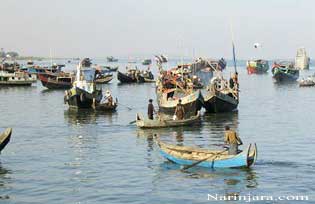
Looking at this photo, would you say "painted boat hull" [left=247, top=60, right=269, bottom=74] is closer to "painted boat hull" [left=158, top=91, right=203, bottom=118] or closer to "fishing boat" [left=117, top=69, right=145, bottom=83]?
"fishing boat" [left=117, top=69, right=145, bottom=83]

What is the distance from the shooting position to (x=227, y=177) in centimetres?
2208

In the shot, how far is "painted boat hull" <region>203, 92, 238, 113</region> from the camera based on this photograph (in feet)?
151

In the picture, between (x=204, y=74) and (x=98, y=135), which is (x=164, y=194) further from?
(x=204, y=74)

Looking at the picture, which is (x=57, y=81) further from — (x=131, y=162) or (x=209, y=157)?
(x=209, y=157)

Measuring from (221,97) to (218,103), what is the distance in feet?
1.84

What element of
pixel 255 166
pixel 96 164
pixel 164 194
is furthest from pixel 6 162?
pixel 255 166

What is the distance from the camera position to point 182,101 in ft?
141

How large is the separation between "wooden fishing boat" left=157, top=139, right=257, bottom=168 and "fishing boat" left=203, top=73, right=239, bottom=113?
70.0ft

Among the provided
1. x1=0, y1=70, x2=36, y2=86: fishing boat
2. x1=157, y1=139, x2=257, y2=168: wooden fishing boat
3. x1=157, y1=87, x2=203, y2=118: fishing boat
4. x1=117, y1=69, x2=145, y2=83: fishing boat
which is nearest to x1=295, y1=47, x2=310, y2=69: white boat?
x1=117, y1=69, x2=145, y2=83: fishing boat

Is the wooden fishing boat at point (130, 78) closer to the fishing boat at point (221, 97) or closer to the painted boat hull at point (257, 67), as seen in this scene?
the fishing boat at point (221, 97)

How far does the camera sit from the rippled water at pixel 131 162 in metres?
20.3

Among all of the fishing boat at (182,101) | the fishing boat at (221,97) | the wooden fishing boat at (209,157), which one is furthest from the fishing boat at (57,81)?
the wooden fishing boat at (209,157)

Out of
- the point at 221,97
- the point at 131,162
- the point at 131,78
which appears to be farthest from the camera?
the point at 131,78

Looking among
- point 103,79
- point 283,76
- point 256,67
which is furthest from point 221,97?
point 256,67
